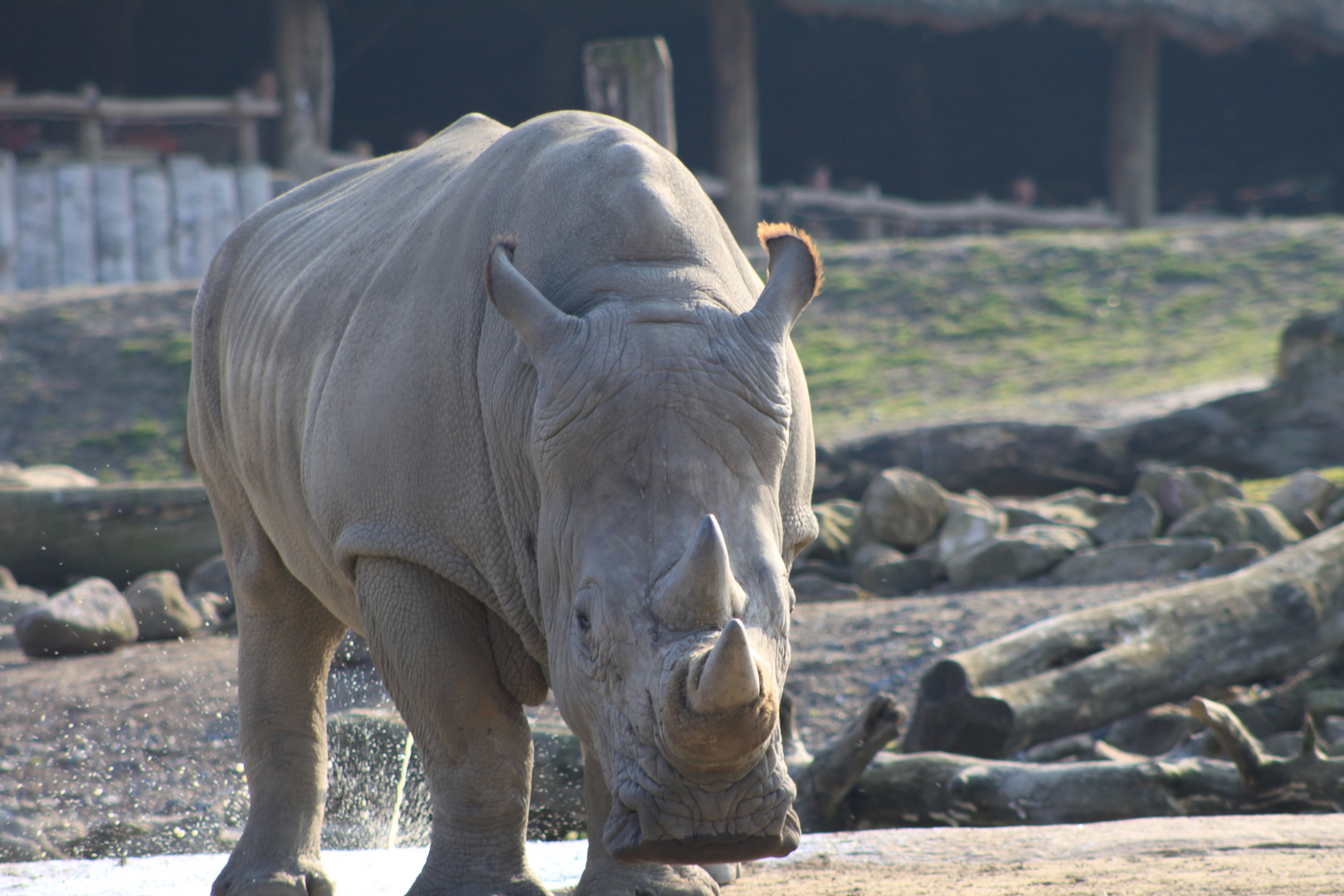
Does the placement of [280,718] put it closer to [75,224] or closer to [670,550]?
[670,550]

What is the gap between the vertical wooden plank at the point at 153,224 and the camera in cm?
1358

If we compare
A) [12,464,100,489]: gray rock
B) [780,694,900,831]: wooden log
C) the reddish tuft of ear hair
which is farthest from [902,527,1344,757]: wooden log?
[12,464,100,489]: gray rock

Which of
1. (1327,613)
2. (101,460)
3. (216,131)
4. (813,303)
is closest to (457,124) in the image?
(1327,613)

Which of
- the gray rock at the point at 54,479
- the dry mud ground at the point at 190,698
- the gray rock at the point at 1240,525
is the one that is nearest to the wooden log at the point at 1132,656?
the dry mud ground at the point at 190,698

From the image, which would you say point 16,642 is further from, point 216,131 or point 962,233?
point 962,233

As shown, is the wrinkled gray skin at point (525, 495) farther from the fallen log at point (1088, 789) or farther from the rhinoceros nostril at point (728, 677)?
the fallen log at point (1088, 789)

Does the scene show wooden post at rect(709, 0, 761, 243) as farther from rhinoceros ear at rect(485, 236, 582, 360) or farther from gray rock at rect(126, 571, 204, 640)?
rhinoceros ear at rect(485, 236, 582, 360)

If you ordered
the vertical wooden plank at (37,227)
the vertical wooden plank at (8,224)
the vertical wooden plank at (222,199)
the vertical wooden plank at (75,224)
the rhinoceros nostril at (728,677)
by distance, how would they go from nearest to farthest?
the rhinoceros nostril at (728,677), the vertical wooden plank at (8,224), the vertical wooden plank at (37,227), the vertical wooden plank at (75,224), the vertical wooden plank at (222,199)

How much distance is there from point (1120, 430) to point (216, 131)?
10.9 metres

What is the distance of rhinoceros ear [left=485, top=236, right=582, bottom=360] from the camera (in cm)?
250

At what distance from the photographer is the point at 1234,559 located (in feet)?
22.3

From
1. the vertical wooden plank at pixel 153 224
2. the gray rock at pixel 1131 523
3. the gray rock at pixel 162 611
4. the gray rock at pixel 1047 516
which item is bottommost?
the gray rock at pixel 162 611

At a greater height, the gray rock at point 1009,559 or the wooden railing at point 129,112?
the wooden railing at point 129,112

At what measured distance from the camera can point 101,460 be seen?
36.4 feet
